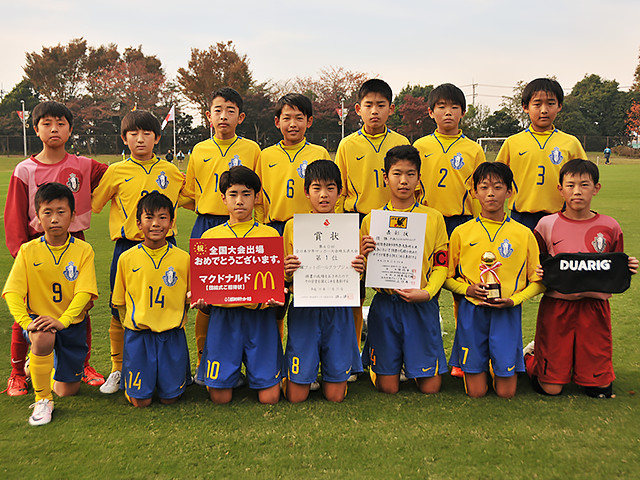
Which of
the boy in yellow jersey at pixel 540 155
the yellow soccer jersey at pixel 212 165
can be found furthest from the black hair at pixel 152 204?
the boy in yellow jersey at pixel 540 155

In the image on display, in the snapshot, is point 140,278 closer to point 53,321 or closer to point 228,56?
Result: point 53,321

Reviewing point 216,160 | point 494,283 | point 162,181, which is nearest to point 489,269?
point 494,283

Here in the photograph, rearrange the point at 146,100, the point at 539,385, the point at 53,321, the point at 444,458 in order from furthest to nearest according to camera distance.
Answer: the point at 146,100
the point at 539,385
the point at 53,321
the point at 444,458

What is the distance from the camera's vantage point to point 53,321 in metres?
3.26

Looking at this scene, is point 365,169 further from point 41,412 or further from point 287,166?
point 41,412

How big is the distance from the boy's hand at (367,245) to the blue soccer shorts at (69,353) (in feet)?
6.50

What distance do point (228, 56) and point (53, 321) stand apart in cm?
3847

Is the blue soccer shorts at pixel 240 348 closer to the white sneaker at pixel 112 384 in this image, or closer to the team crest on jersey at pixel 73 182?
the white sneaker at pixel 112 384

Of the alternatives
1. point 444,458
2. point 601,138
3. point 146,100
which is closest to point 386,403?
point 444,458

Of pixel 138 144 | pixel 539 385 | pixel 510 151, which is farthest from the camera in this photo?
pixel 510 151

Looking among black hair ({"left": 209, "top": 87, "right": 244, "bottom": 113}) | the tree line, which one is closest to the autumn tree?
the tree line

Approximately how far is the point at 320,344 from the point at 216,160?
164cm

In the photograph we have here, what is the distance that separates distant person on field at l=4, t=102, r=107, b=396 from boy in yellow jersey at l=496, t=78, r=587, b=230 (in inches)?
126

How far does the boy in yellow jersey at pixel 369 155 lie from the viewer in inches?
154
